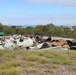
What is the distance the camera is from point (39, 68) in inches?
337

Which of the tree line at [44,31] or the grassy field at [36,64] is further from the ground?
the grassy field at [36,64]

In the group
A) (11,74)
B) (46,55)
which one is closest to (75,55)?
(46,55)

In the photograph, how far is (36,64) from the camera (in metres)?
9.12

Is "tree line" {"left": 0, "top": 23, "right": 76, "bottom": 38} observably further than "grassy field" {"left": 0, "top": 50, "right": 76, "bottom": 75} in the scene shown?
Yes

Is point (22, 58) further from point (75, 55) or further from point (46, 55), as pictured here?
point (75, 55)

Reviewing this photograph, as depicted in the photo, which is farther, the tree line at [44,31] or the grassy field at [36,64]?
the tree line at [44,31]

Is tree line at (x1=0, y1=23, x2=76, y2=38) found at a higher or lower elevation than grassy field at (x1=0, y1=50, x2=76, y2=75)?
lower

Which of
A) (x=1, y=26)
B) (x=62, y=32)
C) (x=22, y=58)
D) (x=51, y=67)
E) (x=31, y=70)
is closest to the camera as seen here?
(x=31, y=70)

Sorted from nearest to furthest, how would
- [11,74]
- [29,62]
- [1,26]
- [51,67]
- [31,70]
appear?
[11,74], [31,70], [51,67], [29,62], [1,26]

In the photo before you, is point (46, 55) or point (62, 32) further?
point (62, 32)

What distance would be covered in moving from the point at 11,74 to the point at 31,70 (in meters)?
0.89

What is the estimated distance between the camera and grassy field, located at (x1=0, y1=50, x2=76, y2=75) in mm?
7961

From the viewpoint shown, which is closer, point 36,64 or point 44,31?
point 36,64

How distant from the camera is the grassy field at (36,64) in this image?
7961mm
